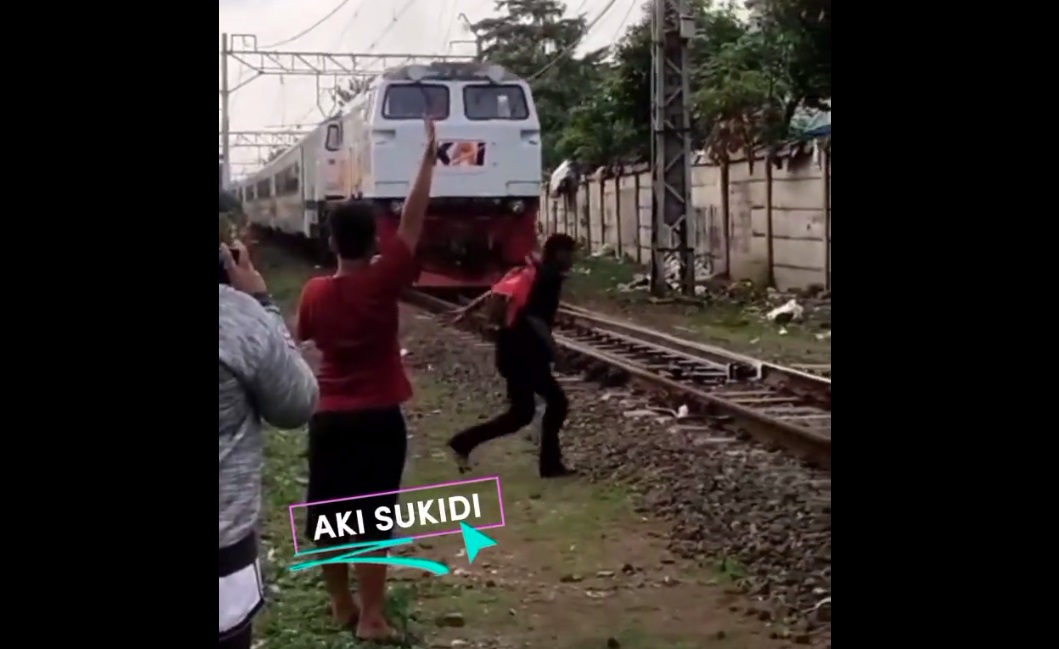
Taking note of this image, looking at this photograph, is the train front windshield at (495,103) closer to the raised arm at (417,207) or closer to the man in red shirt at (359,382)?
the raised arm at (417,207)

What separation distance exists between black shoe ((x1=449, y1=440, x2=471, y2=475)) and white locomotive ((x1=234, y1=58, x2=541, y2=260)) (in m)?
0.63

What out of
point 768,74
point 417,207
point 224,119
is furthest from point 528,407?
point 768,74

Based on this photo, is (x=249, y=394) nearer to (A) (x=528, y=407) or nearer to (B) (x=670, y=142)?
(A) (x=528, y=407)

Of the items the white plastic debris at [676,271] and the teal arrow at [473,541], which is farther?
the white plastic debris at [676,271]

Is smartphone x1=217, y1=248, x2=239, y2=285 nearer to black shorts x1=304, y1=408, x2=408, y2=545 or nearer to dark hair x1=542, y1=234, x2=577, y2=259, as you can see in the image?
black shorts x1=304, y1=408, x2=408, y2=545

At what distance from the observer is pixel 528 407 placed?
3777 mm

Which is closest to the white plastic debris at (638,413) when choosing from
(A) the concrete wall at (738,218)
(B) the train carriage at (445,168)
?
(A) the concrete wall at (738,218)

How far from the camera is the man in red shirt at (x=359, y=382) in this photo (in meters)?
3.46

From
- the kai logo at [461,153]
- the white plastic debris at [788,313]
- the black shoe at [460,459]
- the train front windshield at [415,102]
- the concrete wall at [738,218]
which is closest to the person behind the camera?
the black shoe at [460,459]

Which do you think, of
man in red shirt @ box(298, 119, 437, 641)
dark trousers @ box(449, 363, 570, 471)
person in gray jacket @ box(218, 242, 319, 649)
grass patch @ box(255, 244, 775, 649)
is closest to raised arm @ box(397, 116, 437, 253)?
man in red shirt @ box(298, 119, 437, 641)

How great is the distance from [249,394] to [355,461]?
53 centimetres

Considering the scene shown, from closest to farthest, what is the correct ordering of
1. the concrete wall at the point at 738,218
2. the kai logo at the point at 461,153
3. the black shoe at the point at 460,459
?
1. the black shoe at the point at 460,459
2. the kai logo at the point at 461,153
3. the concrete wall at the point at 738,218

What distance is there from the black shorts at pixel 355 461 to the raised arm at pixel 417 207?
1.54ft
